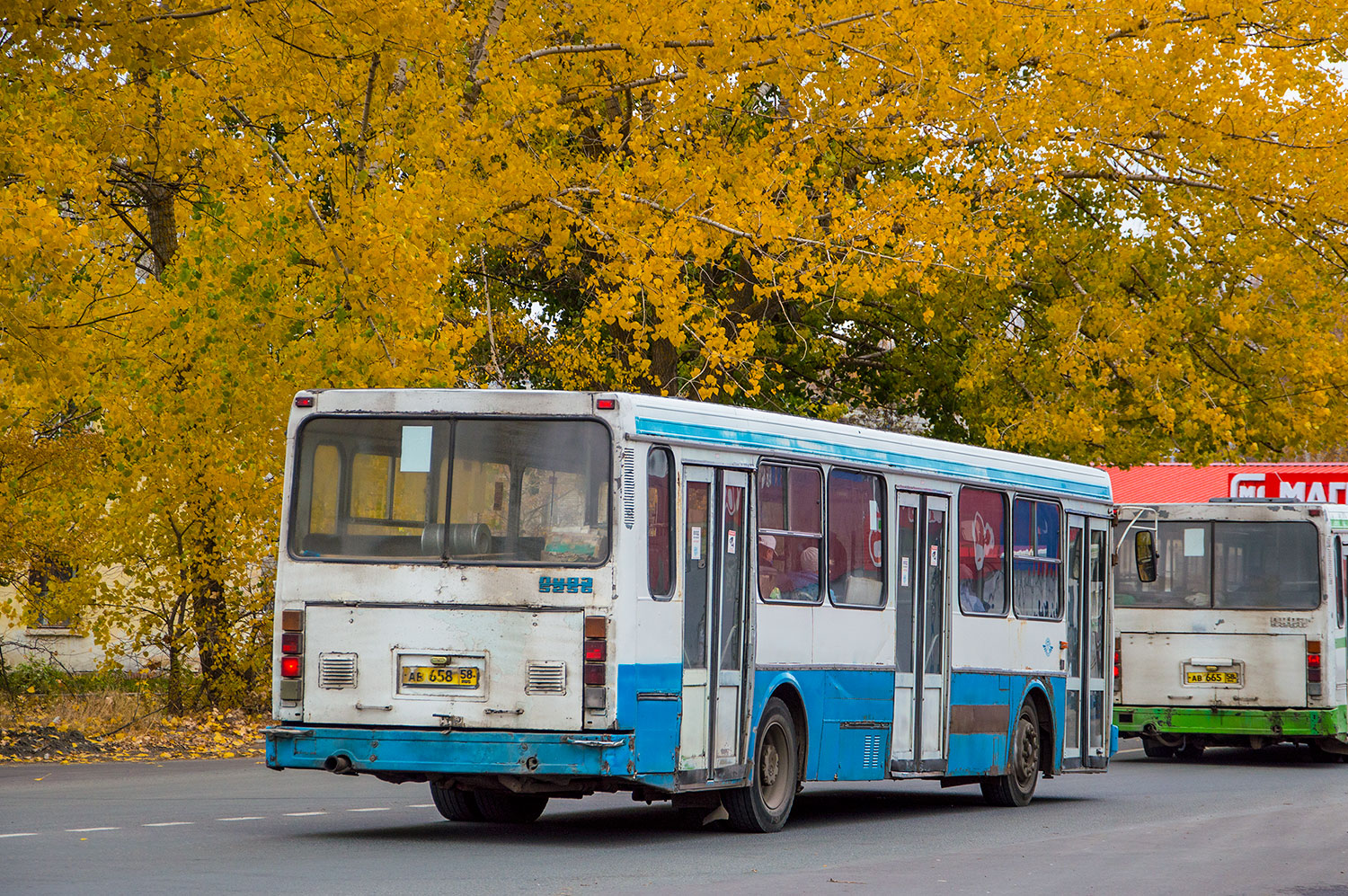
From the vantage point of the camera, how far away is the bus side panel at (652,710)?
39.9 feet

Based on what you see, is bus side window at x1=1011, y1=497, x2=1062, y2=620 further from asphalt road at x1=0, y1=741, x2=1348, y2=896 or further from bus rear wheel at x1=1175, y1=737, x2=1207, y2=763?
bus rear wheel at x1=1175, y1=737, x2=1207, y2=763

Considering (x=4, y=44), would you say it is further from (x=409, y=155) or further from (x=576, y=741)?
(x=576, y=741)

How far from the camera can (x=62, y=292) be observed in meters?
17.3

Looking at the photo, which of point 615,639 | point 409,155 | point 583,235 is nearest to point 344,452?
point 615,639

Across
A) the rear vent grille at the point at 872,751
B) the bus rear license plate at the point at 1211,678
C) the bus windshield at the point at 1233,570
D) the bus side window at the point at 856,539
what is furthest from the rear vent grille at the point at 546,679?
the bus rear license plate at the point at 1211,678

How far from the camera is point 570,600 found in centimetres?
1228

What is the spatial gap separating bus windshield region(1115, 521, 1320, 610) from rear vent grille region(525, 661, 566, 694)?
524 inches

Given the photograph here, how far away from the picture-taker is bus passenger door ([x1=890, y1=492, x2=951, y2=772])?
50.3 feet

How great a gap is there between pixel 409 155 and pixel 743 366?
577cm

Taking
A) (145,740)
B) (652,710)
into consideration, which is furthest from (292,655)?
(145,740)


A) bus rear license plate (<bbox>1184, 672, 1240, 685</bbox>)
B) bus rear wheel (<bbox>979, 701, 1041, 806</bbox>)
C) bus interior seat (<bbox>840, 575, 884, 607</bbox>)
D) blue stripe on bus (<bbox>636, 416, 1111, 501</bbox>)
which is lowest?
bus rear wheel (<bbox>979, 701, 1041, 806</bbox>)

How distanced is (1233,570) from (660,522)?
1359 centimetres

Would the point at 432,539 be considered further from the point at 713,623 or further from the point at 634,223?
the point at 634,223

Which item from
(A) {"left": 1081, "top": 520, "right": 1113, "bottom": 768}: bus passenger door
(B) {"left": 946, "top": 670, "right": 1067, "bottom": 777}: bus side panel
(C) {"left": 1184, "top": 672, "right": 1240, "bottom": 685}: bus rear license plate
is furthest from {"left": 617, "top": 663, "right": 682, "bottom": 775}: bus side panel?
(C) {"left": 1184, "top": 672, "right": 1240, "bottom": 685}: bus rear license plate
